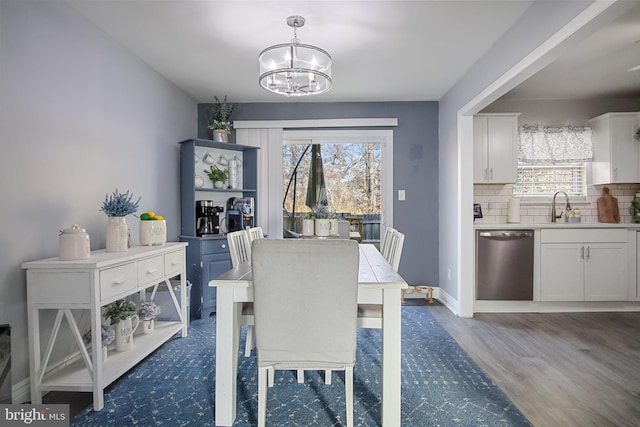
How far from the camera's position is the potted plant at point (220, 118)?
3.93 metres

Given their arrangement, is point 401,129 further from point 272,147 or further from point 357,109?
point 272,147

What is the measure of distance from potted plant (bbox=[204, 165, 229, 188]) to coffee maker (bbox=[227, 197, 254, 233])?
0.27 metres

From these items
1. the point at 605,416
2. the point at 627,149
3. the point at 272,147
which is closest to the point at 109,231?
the point at 272,147

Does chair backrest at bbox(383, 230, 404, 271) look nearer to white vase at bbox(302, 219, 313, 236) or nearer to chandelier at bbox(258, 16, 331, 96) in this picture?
white vase at bbox(302, 219, 313, 236)

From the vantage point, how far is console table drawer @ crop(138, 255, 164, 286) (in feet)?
7.33

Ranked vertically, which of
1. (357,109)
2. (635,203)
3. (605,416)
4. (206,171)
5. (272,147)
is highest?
(357,109)

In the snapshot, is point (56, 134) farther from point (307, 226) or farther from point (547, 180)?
point (547, 180)

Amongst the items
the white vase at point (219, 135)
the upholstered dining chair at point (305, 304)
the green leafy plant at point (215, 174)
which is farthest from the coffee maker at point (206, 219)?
the upholstered dining chair at point (305, 304)

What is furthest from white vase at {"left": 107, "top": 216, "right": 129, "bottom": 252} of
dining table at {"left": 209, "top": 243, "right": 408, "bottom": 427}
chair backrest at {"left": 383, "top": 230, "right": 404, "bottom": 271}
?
chair backrest at {"left": 383, "top": 230, "right": 404, "bottom": 271}

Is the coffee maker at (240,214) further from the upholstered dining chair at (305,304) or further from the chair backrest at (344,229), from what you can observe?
the upholstered dining chair at (305,304)

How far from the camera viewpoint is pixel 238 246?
2504mm

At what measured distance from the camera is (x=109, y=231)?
2207 millimetres

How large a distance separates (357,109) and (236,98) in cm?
148

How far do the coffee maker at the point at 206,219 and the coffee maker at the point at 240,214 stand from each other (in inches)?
7.2
